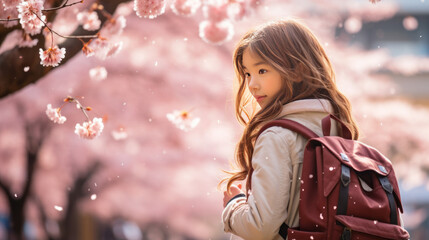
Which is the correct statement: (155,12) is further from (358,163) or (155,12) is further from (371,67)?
(371,67)

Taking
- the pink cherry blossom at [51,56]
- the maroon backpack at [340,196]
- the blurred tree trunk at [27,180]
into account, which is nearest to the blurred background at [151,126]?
the blurred tree trunk at [27,180]

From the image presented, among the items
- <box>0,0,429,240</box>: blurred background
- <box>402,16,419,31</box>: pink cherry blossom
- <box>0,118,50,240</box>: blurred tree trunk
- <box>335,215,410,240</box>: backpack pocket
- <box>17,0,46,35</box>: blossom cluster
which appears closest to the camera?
<box>335,215,410,240</box>: backpack pocket

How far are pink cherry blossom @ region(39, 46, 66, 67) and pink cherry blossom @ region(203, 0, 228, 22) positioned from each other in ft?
3.07

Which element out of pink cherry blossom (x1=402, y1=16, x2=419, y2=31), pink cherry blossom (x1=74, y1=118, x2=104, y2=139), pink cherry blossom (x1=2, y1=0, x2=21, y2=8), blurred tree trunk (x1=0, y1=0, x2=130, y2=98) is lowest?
pink cherry blossom (x1=402, y1=16, x2=419, y2=31)

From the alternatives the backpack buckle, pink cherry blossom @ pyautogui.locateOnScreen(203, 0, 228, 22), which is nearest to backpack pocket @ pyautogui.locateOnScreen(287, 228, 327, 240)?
the backpack buckle

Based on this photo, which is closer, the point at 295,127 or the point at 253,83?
the point at 295,127

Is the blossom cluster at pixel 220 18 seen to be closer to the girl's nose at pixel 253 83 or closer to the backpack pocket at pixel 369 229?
the girl's nose at pixel 253 83

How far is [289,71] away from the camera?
2.26 m

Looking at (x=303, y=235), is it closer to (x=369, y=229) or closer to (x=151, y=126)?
(x=369, y=229)

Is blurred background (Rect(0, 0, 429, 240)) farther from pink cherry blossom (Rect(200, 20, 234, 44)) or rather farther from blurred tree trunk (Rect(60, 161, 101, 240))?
pink cherry blossom (Rect(200, 20, 234, 44))

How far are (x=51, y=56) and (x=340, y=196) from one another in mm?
1527

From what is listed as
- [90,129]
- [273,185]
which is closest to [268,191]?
[273,185]

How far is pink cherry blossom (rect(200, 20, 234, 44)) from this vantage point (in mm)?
3275

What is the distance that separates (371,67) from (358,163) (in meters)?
8.41
